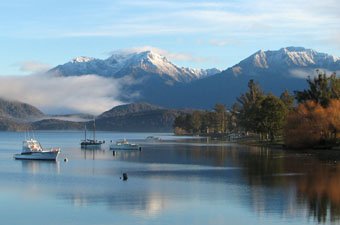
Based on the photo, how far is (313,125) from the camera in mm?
128625

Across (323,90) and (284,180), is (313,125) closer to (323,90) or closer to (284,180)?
(323,90)

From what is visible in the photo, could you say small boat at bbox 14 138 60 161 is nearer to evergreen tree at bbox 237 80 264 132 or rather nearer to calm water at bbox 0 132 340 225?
calm water at bbox 0 132 340 225

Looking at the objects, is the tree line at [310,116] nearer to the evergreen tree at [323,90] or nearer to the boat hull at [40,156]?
the evergreen tree at [323,90]

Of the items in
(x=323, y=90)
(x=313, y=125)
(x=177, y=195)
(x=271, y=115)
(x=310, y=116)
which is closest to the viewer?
(x=177, y=195)

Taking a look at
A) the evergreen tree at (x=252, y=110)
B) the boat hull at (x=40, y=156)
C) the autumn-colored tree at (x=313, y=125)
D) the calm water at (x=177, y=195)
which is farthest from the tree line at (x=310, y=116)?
the boat hull at (x=40, y=156)

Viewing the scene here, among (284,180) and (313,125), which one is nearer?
(284,180)

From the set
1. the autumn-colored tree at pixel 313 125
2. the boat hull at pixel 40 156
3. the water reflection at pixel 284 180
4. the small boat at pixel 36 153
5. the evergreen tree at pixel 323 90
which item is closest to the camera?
the water reflection at pixel 284 180

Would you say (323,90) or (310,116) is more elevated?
(323,90)

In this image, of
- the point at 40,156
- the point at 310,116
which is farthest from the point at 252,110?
the point at 40,156

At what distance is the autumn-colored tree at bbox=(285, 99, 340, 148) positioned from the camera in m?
126

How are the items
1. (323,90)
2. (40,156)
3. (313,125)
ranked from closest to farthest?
(40,156)
(313,125)
(323,90)

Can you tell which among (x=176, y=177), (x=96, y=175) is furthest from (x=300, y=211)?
(x=96, y=175)

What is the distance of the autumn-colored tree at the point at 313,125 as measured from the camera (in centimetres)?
12612

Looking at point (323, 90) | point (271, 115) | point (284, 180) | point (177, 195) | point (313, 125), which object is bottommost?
point (177, 195)
